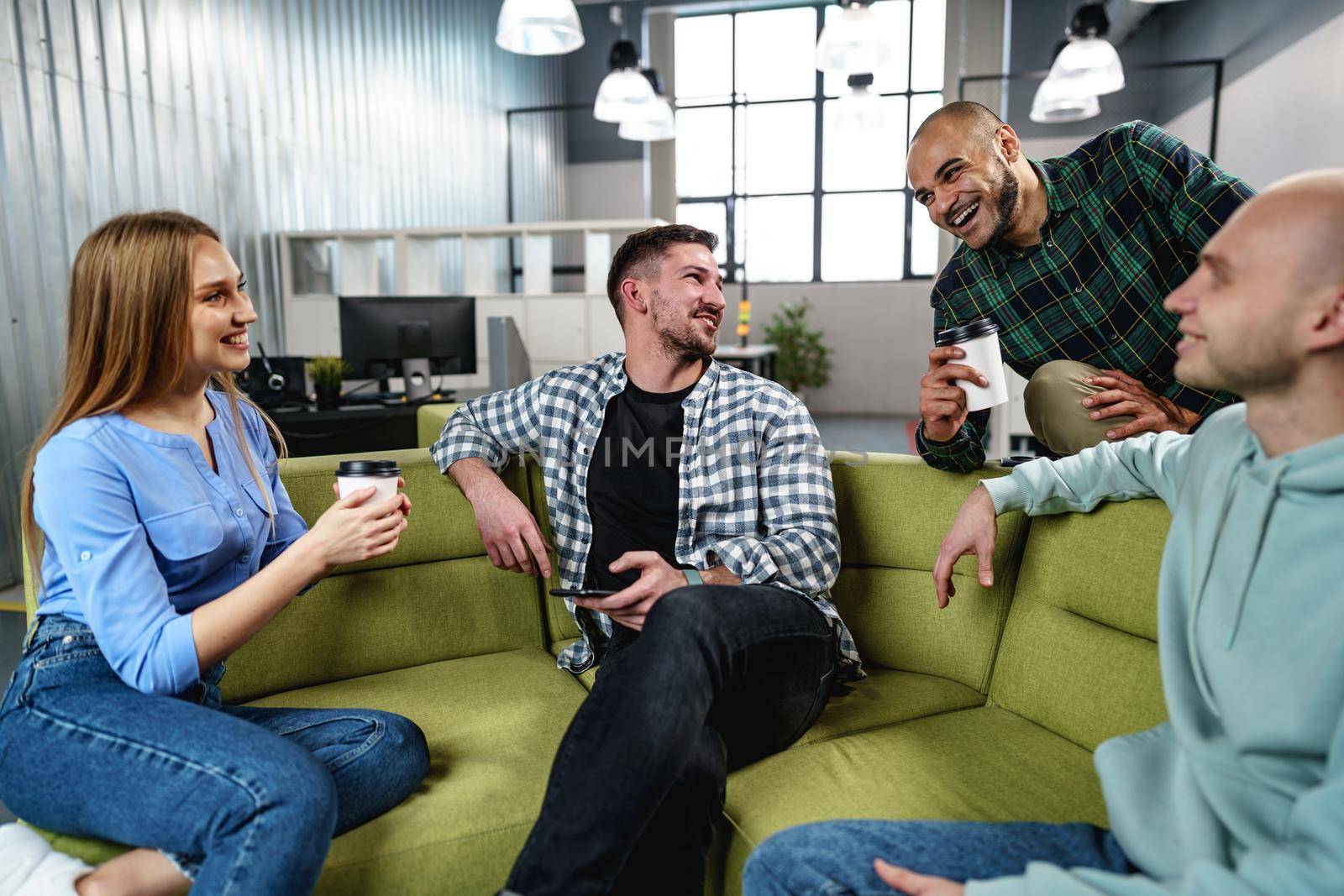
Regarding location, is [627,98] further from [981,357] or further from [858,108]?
[981,357]

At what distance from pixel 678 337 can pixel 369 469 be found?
0.83m

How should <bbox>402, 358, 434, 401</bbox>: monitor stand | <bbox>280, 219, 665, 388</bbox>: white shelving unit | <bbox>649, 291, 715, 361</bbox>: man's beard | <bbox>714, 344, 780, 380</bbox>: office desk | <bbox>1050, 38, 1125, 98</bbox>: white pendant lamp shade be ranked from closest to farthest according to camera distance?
<bbox>649, 291, 715, 361</bbox>: man's beard → <bbox>402, 358, 434, 401</bbox>: monitor stand → <bbox>1050, 38, 1125, 98</bbox>: white pendant lamp shade → <bbox>280, 219, 665, 388</bbox>: white shelving unit → <bbox>714, 344, 780, 380</bbox>: office desk

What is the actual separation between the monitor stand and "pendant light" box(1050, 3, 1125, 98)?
4.00 meters

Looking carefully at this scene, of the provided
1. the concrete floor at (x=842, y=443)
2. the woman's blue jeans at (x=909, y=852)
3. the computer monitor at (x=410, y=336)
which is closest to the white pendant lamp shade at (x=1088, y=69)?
the concrete floor at (x=842, y=443)

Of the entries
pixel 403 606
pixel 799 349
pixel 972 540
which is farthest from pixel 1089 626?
pixel 799 349

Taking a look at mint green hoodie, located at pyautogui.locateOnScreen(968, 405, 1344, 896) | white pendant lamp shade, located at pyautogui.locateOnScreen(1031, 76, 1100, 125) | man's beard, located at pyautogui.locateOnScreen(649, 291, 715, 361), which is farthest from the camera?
white pendant lamp shade, located at pyautogui.locateOnScreen(1031, 76, 1100, 125)

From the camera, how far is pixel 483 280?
265 inches

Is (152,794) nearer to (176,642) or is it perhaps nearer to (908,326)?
(176,642)

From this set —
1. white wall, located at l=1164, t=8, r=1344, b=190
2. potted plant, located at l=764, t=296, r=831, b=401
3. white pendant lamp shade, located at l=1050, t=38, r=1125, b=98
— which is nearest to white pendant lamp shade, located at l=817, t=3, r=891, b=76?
white pendant lamp shade, located at l=1050, t=38, r=1125, b=98

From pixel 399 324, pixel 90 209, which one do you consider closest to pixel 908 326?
pixel 399 324

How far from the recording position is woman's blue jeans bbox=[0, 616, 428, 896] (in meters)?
1.06

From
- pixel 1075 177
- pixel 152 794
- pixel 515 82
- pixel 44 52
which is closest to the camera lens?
pixel 152 794

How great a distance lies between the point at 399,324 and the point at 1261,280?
Answer: 4171 millimetres

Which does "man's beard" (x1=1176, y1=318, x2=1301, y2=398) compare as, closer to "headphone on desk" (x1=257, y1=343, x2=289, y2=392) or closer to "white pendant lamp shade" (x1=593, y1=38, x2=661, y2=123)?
"headphone on desk" (x1=257, y1=343, x2=289, y2=392)
